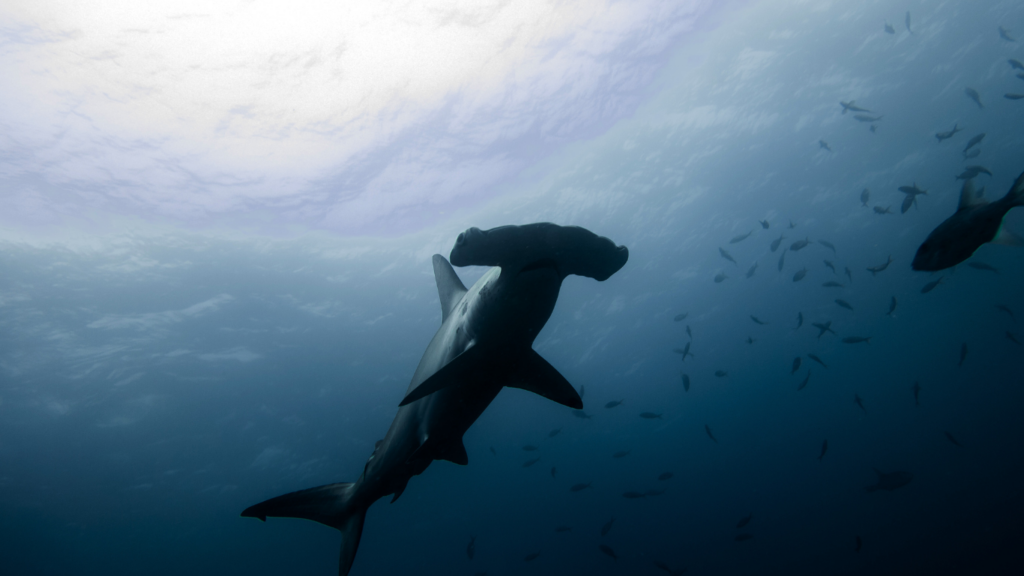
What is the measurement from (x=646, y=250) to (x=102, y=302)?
23393 millimetres

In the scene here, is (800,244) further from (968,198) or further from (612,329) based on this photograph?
(612,329)

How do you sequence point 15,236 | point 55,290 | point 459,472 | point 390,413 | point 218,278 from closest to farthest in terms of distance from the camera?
point 15,236 → point 55,290 → point 218,278 → point 390,413 → point 459,472

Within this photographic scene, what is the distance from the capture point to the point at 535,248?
2258 mm

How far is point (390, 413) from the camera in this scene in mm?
23625

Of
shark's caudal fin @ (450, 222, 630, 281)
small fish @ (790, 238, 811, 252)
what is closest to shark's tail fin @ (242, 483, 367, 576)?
shark's caudal fin @ (450, 222, 630, 281)

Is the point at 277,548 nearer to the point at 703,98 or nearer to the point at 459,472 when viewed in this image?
the point at 459,472

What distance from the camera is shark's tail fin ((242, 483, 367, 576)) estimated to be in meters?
3.97

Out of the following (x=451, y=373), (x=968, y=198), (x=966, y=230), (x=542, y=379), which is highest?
(x=451, y=373)

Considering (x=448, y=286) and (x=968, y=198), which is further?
(x=968, y=198)

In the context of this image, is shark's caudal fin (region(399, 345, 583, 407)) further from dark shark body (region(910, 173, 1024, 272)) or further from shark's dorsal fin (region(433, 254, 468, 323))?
dark shark body (region(910, 173, 1024, 272))

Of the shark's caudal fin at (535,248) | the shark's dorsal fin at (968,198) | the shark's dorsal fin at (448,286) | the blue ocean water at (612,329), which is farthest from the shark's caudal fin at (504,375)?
the blue ocean water at (612,329)

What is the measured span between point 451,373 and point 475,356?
0.21 m

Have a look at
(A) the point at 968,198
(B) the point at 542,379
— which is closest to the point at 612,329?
(A) the point at 968,198

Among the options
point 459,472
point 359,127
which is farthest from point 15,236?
point 459,472
